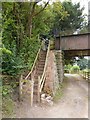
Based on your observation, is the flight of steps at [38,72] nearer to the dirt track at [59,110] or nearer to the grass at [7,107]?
the dirt track at [59,110]

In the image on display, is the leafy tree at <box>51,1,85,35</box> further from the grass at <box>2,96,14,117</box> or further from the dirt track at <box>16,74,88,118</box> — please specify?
the grass at <box>2,96,14,117</box>

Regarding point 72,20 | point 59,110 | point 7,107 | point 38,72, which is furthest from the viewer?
point 72,20

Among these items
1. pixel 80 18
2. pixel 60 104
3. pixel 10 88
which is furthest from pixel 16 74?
pixel 80 18

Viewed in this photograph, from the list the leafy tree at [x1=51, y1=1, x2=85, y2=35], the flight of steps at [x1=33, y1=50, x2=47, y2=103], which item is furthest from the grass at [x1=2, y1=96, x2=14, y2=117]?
the leafy tree at [x1=51, y1=1, x2=85, y2=35]

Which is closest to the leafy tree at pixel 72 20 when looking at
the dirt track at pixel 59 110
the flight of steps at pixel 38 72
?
the flight of steps at pixel 38 72

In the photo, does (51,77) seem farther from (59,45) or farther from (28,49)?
(59,45)

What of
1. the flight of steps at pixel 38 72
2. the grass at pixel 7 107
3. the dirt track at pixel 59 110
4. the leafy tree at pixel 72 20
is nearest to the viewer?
the grass at pixel 7 107

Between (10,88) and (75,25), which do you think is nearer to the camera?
(10,88)

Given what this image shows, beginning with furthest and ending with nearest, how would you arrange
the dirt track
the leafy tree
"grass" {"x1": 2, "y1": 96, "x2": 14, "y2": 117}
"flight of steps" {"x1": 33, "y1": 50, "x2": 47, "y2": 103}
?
the leafy tree → "flight of steps" {"x1": 33, "y1": 50, "x2": 47, "y2": 103} → the dirt track → "grass" {"x1": 2, "y1": 96, "x2": 14, "y2": 117}

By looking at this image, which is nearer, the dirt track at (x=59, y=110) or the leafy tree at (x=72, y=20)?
the dirt track at (x=59, y=110)

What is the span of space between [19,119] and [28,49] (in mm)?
5147

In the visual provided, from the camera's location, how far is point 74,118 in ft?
25.3

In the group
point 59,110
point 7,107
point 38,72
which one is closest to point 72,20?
point 38,72

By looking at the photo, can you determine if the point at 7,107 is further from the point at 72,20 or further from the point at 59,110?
the point at 72,20
